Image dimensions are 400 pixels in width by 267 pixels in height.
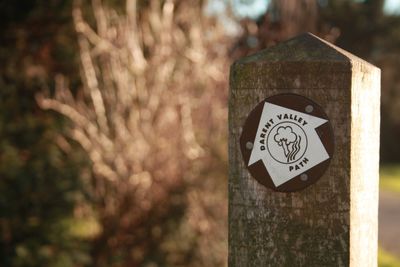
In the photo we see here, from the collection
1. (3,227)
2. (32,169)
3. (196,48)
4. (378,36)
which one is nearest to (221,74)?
(196,48)

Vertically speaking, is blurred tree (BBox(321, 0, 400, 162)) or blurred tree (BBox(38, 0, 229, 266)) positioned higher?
blurred tree (BBox(321, 0, 400, 162))

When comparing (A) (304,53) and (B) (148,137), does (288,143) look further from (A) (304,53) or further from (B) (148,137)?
(B) (148,137)

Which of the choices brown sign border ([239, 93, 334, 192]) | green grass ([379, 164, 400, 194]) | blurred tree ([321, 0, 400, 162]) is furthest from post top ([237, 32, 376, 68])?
green grass ([379, 164, 400, 194])

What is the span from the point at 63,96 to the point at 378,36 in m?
14.5

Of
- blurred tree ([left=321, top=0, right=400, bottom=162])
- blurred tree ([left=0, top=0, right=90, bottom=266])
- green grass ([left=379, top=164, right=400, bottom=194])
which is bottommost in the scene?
green grass ([left=379, top=164, right=400, bottom=194])

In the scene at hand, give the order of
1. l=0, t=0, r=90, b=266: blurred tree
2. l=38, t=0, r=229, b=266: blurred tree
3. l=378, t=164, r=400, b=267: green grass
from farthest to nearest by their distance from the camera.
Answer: l=378, t=164, r=400, b=267: green grass < l=38, t=0, r=229, b=266: blurred tree < l=0, t=0, r=90, b=266: blurred tree

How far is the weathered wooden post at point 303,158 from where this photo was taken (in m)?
2.41

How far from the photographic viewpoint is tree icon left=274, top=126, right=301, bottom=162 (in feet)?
7.95

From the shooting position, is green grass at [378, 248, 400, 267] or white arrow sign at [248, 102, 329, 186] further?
green grass at [378, 248, 400, 267]

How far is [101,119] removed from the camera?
6.85 metres

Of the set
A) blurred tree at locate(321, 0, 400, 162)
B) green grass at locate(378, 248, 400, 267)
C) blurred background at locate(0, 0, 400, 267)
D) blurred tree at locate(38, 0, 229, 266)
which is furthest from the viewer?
blurred tree at locate(321, 0, 400, 162)

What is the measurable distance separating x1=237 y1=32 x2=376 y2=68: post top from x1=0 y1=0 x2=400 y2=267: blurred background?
4.26 meters

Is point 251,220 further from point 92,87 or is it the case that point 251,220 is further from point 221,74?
point 221,74

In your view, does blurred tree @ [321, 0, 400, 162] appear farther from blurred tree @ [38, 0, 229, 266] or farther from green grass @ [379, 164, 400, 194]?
blurred tree @ [38, 0, 229, 266]
